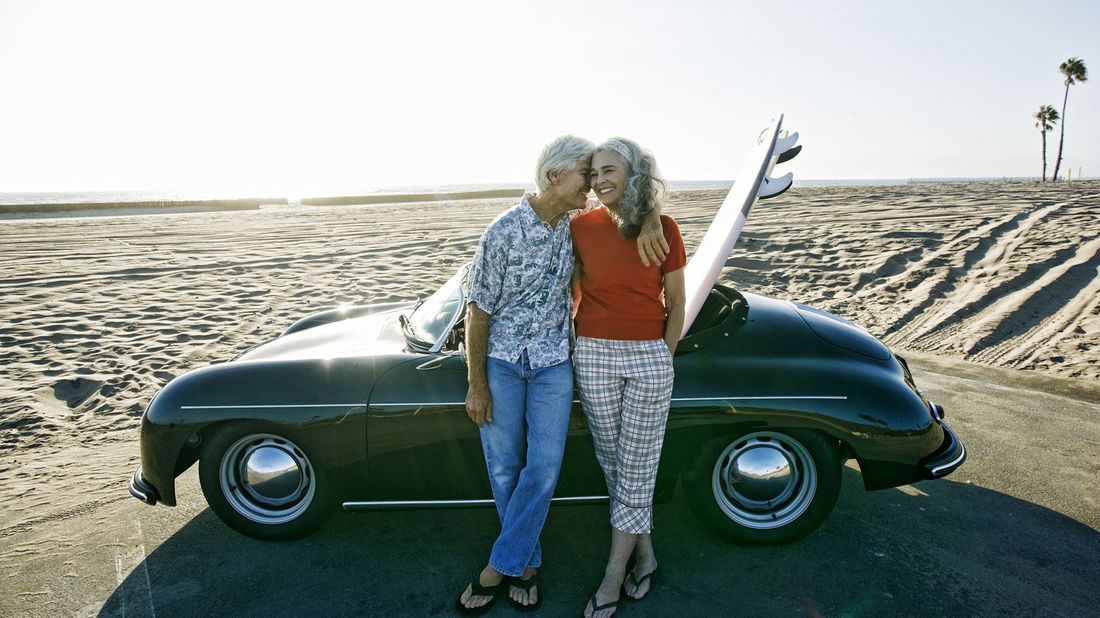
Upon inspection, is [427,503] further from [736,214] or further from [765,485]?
[736,214]

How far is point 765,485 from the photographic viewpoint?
3.13m

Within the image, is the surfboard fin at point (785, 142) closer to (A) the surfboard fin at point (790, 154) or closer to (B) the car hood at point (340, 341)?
(A) the surfboard fin at point (790, 154)

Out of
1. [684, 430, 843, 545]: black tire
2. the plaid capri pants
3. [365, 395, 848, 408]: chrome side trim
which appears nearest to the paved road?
[684, 430, 843, 545]: black tire

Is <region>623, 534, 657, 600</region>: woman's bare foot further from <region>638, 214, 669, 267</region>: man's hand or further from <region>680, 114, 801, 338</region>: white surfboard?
<region>638, 214, 669, 267</region>: man's hand

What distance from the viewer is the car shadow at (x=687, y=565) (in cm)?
279

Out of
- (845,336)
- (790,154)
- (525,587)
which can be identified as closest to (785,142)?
(790,154)

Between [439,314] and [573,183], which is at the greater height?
[573,183]

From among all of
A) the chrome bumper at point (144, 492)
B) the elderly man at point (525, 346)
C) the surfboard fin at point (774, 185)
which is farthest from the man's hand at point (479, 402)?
the chrome bumper at point (144, 492)

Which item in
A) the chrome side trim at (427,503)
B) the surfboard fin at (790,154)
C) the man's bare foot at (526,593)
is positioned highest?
the surfboard fin at (790,154)

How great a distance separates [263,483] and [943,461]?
133 inches

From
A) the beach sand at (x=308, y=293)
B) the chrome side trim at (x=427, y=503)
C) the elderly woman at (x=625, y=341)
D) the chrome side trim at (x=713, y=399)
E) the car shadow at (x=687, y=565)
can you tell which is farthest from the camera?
the beach sand at (x=308, y=293)

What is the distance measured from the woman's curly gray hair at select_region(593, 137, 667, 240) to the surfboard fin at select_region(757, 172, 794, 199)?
90 centimetres

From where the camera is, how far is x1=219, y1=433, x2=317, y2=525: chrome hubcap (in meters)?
3.18

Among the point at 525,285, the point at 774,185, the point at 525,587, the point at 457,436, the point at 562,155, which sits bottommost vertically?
the point at 525,587
